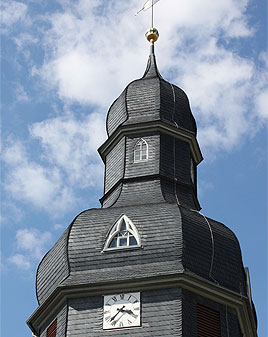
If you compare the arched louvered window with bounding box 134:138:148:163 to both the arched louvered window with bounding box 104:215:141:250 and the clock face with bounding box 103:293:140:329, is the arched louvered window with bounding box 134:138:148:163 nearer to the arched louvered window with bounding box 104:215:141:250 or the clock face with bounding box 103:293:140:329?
the arched louvered window with bounding box 104:215:141:250

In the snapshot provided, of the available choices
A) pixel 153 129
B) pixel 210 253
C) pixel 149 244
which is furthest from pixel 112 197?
pixel 210 253

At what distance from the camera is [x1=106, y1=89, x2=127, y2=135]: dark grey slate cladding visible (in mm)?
35281

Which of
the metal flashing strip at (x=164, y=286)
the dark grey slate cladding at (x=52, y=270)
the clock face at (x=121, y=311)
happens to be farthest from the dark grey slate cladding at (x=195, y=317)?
the dark grey slate cladding at (x=52, y=270)

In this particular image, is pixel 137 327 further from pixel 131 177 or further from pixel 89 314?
pixel 131 177

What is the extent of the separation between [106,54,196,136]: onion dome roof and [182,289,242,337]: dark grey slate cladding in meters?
7.70

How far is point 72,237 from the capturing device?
30219 millimetres

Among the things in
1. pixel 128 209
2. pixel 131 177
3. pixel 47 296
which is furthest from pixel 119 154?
pixel 47 296

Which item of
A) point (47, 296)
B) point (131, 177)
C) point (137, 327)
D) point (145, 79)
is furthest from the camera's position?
point (145, 79)

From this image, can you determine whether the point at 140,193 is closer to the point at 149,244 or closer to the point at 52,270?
the point at 149,244

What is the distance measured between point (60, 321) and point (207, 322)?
4.03m

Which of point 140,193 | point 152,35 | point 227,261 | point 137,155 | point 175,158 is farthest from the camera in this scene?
point 152,35

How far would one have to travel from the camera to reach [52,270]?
100ft

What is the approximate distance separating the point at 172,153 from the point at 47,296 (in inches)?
270

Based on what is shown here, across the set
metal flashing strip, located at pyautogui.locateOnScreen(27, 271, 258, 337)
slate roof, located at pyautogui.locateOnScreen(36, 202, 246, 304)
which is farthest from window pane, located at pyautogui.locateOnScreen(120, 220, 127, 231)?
metal flashing strip, located at pyautogui.locateOnScreen(27, 271, 258, 337)
